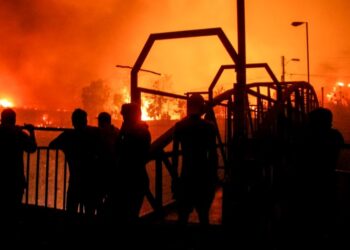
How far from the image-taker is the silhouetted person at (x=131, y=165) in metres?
4.20

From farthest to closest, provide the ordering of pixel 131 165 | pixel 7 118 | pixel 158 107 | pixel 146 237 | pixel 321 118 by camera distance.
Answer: pixel 158 107 < pixel 7 118 < pixel 146 237 < pixel 131 165 < pixel 321 118

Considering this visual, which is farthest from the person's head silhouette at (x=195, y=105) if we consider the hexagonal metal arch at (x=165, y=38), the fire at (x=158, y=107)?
the fire at (x=158, y=107)

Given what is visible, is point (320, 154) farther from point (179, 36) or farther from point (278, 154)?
point (179, 36)

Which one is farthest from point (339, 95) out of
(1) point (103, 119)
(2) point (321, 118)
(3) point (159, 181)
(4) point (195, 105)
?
(4) point (195, 105)

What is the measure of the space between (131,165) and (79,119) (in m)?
1.17

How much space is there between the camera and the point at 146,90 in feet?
21.3

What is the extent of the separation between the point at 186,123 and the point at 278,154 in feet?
4.22

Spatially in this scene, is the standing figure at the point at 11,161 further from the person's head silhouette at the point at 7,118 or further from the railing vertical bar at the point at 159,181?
the railing vertical bar at the point at 159,181

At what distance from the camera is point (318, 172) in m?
3.79

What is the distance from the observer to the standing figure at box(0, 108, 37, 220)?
4848 mm

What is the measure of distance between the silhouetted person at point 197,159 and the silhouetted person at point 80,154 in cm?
154

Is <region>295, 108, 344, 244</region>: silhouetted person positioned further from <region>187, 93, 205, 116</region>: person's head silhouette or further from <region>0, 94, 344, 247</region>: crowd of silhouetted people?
<region>187, 93, 205, 116</region>: person's head silhouette

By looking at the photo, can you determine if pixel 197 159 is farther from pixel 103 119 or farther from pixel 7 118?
pixel 7 118

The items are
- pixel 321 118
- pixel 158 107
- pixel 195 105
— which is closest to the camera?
pixel 321 118
